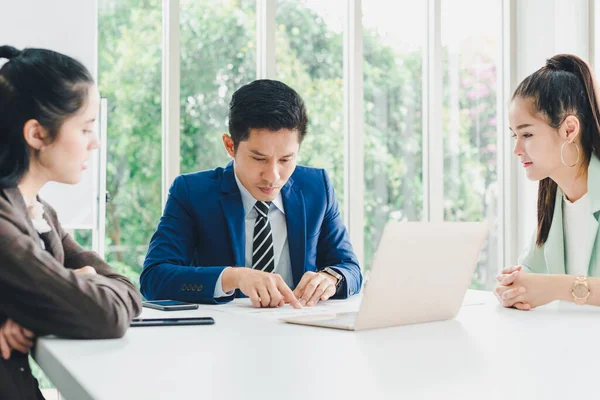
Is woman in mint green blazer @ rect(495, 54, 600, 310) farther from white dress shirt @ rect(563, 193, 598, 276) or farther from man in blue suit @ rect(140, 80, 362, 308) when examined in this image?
man in blue suit @ rect(140, 80, 362, 308)

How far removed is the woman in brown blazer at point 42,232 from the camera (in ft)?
3.96

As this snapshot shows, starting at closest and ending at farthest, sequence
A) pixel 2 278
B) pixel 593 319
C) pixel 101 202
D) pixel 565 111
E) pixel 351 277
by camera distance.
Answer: pixel 2 278 → pixel 593 319 → pixel 351 277 → pixel 565 111 → pixel 101 202

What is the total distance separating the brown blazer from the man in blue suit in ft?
2.13

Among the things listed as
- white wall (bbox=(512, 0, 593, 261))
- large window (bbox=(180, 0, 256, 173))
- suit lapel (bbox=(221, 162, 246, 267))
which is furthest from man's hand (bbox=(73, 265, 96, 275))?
white wall (bbox=(512, 0, 593, 261))

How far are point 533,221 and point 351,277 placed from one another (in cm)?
266

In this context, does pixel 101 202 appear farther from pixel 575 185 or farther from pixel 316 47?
pixel 575 185

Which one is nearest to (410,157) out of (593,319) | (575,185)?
(575,185)

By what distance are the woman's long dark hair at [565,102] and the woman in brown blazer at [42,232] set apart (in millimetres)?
1446

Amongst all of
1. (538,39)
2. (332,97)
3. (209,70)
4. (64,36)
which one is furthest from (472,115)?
(64,36)

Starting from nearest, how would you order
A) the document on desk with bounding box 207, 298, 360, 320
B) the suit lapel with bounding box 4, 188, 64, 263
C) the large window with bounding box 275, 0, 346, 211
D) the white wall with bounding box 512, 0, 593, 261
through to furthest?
the suit lapel with bounding box 4, 188, 64, 263 → the document on desk with bounding box 207, 298, 360, 320 → the large window with bounding box 275, 0, 346, 211 → the white wall with bounding box 512, 0, 593, 261

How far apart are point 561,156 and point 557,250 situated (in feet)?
1.01

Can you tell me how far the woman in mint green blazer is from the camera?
87.8 inches

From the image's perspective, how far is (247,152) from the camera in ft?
6.90

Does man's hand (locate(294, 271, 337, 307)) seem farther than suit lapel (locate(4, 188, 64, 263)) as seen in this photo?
Yes
